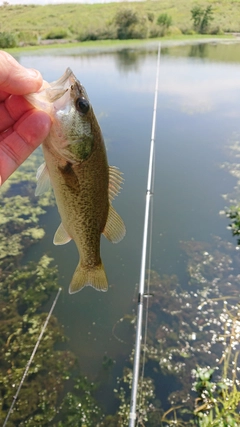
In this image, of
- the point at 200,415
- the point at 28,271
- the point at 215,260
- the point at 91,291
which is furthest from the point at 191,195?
the point at 200,415

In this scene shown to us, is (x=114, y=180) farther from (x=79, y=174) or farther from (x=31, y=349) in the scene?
(x=31, y=349)

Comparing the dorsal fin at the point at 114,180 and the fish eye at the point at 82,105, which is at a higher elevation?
the fish eye at the point at 82,105

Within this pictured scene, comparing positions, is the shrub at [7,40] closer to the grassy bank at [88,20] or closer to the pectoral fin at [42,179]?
the grassy bank at [88,20]

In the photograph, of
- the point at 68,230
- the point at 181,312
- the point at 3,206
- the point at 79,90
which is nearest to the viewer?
the point at 79,90

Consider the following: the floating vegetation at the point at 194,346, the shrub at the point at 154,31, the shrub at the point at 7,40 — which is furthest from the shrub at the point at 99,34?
the floating vegetation at the point at 194,346

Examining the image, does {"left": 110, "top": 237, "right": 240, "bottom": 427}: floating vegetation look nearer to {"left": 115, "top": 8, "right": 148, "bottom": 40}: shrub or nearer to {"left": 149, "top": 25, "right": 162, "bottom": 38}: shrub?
{"left": 115, "top": 8, "right": 148, "bottom": 40}: shrub

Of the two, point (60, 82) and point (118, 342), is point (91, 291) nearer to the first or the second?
point (118, 342)

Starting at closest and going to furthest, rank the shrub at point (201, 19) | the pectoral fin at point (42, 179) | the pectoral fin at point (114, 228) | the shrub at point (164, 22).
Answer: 1. the pectoral fin at point (42, 179)
2. the pectoral fin at point (114, 228)
3. the shrub at point (164, 22)
4. the shrub at point (201, 19)
